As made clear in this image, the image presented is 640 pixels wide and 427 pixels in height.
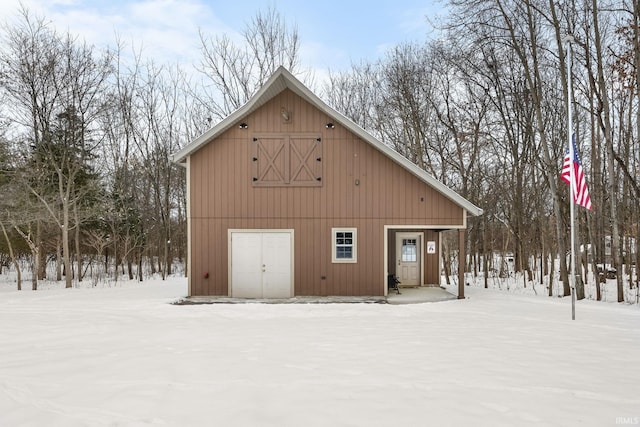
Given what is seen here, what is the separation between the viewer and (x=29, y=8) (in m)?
16.3

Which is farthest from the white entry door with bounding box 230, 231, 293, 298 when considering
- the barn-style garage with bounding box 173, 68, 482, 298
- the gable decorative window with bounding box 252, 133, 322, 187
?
the gable decorative window with bounding box 252, 133, 322, 187

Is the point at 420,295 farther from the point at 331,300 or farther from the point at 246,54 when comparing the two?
the point at 246,54

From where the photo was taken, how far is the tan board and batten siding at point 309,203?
11812mm

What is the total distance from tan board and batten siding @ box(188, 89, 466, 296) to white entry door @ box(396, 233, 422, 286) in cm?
278

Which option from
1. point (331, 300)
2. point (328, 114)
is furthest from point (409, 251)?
point (328, 114)

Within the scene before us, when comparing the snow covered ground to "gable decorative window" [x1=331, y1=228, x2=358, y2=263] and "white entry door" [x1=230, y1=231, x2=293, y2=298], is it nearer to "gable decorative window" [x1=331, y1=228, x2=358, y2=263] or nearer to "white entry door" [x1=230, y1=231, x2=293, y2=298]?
"white entry door" [x1=230, y1=231, x2=293, y2=298]

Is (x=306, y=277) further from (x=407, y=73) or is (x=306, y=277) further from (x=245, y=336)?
(x=407, y=73)

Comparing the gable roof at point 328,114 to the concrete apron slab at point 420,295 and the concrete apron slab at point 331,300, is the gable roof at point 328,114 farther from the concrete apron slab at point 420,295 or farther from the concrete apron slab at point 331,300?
the concrete apron slab at point 331,300

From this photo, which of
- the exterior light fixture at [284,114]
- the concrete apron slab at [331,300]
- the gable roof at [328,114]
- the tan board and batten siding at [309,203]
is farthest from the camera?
the tan board and batten siding at [309,203]

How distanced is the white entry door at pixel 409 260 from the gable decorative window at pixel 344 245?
309cm

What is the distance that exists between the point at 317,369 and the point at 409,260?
33.1 feet

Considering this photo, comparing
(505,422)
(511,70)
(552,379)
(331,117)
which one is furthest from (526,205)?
(505,422)

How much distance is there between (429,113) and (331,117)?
446 inches

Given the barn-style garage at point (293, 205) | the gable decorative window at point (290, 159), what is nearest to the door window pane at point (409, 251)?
the barn-style garage at point (293, 205)
